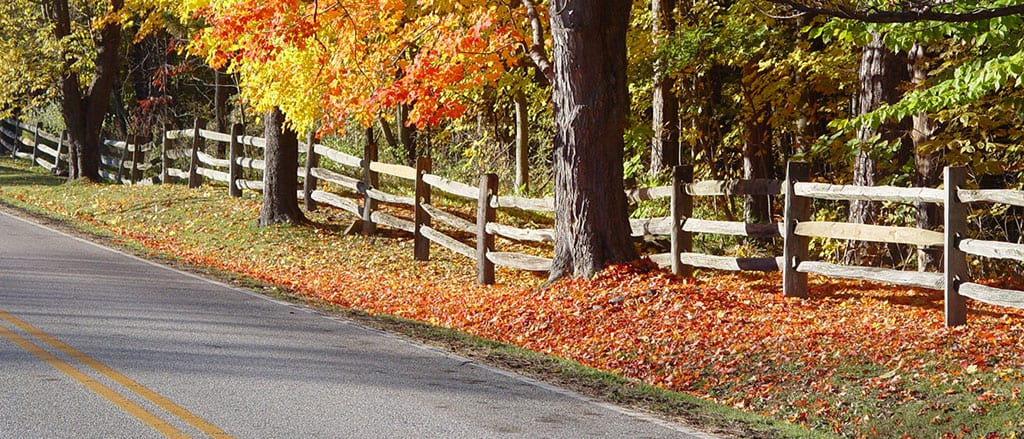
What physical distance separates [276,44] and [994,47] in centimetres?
997

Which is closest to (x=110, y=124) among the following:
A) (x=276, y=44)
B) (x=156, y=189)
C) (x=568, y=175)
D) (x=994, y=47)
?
(x=156, y=189)

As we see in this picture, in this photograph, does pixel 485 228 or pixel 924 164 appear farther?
pixel 485 228

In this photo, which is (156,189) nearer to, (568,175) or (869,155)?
(568,175)

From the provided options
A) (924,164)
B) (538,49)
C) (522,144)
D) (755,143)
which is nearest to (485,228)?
(538,49)

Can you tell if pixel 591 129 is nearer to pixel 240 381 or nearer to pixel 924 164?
pixel 924 164

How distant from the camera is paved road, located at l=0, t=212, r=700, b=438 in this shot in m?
6.86

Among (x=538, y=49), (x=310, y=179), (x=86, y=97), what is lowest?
(x=310, y=179)

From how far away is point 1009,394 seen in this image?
320 inches

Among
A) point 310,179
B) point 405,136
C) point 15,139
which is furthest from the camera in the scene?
point 15,139

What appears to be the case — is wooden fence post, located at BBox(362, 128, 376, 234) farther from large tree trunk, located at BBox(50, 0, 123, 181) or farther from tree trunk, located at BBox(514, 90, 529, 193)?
large tree trunk, located at BBox(50, 0, 123, 181)

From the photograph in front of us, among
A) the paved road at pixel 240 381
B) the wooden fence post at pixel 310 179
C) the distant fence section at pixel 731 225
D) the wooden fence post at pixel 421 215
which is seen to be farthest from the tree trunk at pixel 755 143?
the paved road at pixel 240 381

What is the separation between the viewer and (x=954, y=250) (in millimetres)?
10656

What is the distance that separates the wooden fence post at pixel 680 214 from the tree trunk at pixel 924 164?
308 centimetres

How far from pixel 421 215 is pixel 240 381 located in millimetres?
10249
